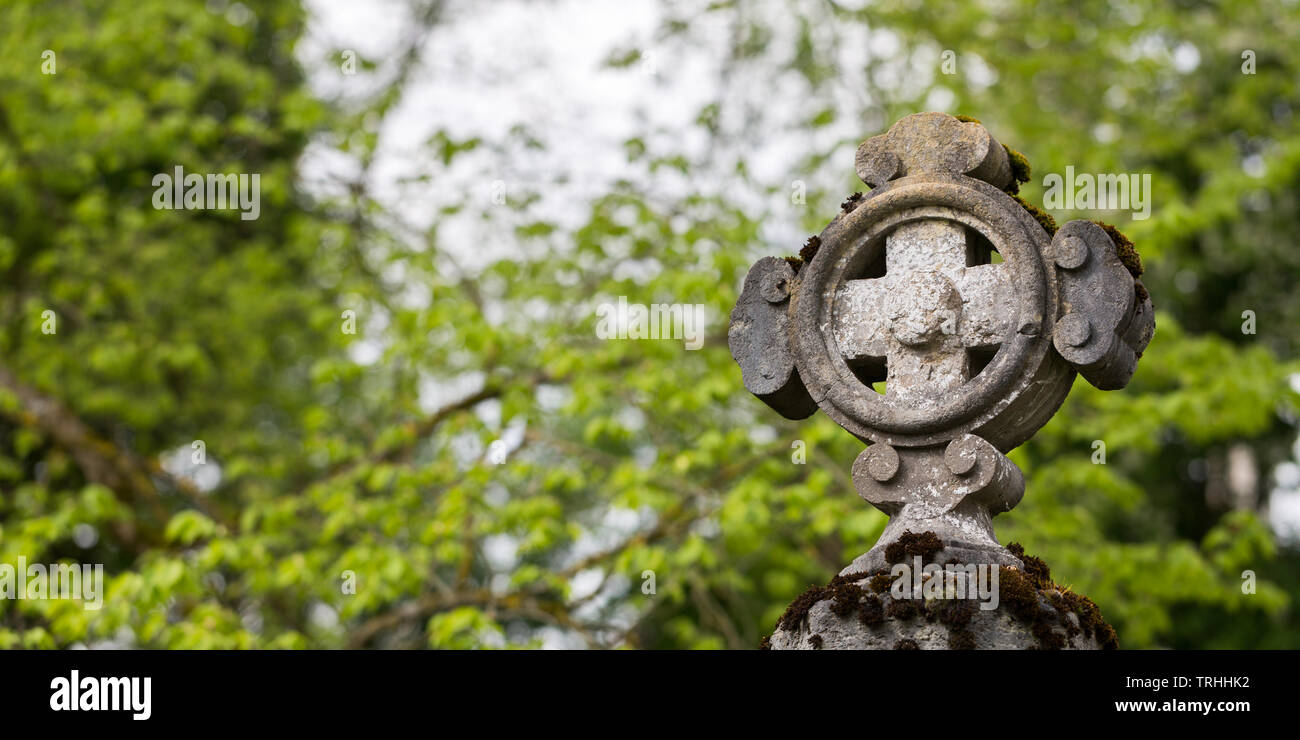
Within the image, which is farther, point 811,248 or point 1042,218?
point 811,248

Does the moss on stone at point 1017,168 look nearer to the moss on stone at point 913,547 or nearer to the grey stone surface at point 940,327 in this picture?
the grey stone surface at point 940,327

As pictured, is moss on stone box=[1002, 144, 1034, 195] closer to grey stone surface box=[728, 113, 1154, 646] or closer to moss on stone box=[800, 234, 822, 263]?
grey stone surface box=[728, 113, 1154, 646]

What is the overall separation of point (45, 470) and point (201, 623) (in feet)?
14.2

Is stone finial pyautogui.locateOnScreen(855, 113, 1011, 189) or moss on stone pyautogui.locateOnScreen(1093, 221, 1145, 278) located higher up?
stone finial pyautogui.locateOnScreen(855, 113, 1011, 189)

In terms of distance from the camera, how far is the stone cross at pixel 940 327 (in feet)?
12.5

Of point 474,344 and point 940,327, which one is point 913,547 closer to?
point 940,327

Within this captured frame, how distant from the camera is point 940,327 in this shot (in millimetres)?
4000

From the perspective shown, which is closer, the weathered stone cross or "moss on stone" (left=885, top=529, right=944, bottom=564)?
"moss on stone" (left=885, top=529, right=944, bottom=564)

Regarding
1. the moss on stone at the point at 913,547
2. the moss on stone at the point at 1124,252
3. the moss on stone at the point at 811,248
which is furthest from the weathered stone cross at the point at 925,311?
the moss on stone at the point at 913,547

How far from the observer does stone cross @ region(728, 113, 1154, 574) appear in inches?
150

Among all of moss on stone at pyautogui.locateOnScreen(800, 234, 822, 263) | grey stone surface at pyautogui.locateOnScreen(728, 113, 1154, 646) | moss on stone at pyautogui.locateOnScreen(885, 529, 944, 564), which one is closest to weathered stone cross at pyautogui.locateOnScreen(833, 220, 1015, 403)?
grey stone surface at pyautogui.locateOnScreen(728, 113, 1154, 646)

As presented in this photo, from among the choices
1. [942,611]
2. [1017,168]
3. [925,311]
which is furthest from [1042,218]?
[942,611]

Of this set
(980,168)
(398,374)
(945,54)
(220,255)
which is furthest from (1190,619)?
(980,168)

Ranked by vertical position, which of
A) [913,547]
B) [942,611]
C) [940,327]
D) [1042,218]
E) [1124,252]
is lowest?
[942,611]
